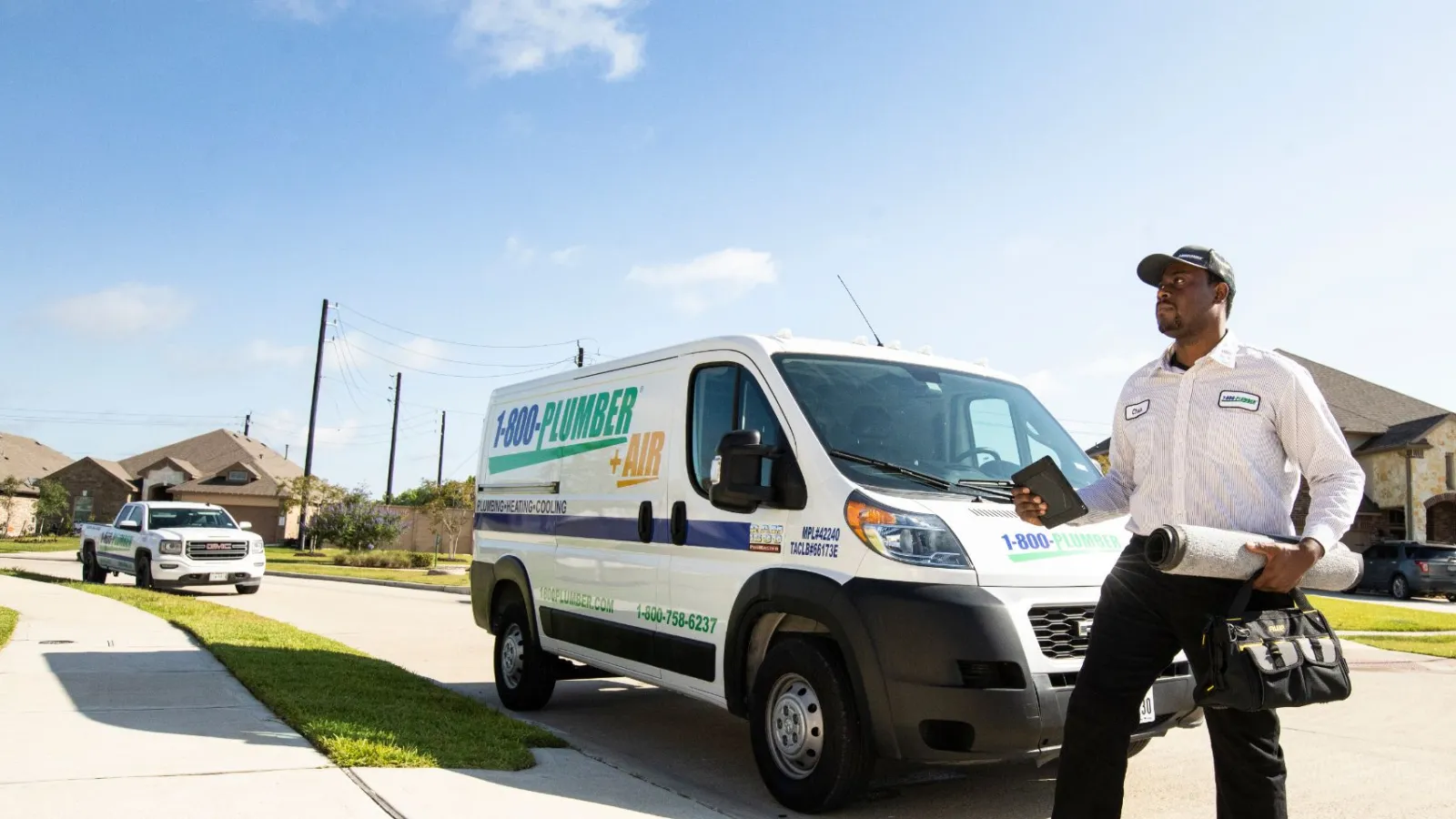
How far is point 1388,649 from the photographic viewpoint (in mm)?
15039

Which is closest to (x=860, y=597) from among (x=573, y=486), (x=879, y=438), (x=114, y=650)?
(x=879, y=438)

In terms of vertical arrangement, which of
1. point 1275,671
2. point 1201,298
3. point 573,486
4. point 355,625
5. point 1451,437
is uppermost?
point 1451,437

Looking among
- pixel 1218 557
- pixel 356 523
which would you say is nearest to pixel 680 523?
pixel 1218 557

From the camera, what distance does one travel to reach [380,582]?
27.0 meters

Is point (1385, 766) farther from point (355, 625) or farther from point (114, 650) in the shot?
point (355, 625)

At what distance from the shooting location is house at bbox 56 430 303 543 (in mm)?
68000

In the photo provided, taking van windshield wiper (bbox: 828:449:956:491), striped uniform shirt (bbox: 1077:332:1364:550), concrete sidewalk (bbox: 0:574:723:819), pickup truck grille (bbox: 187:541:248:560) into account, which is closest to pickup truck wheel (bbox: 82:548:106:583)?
pickup truck grille (bbox: 187:541:248:560)

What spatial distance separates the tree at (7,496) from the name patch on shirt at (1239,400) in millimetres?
75497

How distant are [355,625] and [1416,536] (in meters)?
37.1

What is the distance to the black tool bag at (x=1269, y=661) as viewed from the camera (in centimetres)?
312

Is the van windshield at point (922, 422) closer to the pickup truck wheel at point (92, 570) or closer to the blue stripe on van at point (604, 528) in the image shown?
the blue stripe on van at point (604, 528)

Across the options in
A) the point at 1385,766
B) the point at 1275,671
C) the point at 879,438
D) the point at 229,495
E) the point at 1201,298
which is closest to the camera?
the point at 1275,671

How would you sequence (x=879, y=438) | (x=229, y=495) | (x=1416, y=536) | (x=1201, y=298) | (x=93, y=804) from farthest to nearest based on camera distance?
(x=229, y=495) < (x=1416, y=536) < (x=879, y=438) < (x=93, y=804) < (x=1201, y=298)

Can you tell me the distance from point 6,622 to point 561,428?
25.2ft
